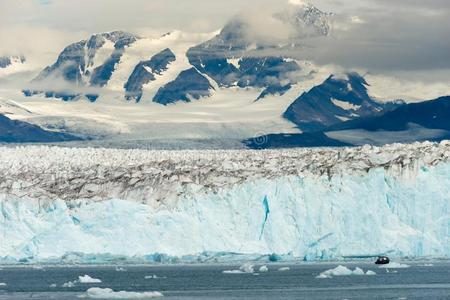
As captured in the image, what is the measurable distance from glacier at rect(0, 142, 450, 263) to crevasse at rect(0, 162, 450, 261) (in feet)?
0.24

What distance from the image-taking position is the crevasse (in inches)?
3228

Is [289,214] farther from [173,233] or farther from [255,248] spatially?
[173,233]

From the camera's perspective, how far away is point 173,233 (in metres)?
82.4

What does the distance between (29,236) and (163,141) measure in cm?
10622

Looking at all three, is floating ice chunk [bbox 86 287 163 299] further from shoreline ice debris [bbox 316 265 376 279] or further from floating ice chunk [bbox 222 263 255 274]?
floating ice chunk [bbox 222 263 255 274]

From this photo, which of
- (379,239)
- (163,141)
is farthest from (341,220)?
(163,141)

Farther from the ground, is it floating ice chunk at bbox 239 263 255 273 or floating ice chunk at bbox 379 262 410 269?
floating ice chunk at bbox 239 263 255 273

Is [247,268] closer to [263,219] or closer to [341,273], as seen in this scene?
[263,219]

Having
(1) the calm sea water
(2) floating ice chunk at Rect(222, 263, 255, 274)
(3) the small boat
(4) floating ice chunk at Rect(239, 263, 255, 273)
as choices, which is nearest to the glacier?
(2) floating ice chunk at Rect(222, 263, 255, 274)

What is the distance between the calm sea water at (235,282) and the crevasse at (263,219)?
1.98 m

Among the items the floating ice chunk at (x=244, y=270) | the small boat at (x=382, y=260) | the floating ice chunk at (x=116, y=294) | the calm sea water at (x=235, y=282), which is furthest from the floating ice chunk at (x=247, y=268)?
the floating ice chunk at (x=116, y=294)

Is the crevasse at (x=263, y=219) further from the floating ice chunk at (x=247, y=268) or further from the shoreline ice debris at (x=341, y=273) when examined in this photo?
the shoreline ice debris at (x=341, y=273)

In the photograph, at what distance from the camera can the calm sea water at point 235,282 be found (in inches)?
2625

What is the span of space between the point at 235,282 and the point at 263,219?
924 cm
